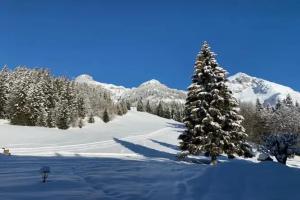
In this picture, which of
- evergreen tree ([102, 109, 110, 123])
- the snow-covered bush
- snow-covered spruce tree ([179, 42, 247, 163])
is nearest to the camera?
the snow-covered bush

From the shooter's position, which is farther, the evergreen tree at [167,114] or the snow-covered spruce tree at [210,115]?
the evergreen tree at [167,114]

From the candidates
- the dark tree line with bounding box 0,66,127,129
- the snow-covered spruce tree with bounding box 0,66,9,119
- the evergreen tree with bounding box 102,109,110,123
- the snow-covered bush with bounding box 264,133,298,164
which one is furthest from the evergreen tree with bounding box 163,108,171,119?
the snow-covered bush with bounding box 264,133,298,164

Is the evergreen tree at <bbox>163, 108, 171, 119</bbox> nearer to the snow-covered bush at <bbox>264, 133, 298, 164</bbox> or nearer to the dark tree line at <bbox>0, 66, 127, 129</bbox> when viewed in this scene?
the dark tree line at <bbox>0, 66, 127, 129</bbox>

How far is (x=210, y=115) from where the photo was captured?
3544 cm

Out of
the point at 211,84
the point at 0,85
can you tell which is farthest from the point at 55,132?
the point at 211,84

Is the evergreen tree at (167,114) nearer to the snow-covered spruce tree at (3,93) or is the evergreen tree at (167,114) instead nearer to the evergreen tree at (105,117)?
the evergreen tree at (105,117)

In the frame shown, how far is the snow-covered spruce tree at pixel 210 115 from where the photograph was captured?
3497 centimetres

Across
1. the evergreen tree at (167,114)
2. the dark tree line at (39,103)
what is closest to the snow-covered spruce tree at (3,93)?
the dark tree line at (39,103)

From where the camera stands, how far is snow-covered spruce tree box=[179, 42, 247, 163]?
3497cm

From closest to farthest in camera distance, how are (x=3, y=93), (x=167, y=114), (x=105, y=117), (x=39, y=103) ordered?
(x=39, y=103) < (x=3, y=93) < (x=105, y=117) < (x=167, y=114)

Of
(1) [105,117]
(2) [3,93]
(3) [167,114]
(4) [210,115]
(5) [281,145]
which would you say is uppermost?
(3) [167,114]

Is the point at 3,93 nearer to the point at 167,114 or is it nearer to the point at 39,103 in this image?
the point at 39,103

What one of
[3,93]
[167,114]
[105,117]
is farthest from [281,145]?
[167,114]

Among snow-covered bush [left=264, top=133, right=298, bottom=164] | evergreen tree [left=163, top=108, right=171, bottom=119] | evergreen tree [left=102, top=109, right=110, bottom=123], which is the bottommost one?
snow-covered bush [left=264, top=133, right=298, bottom=164]
